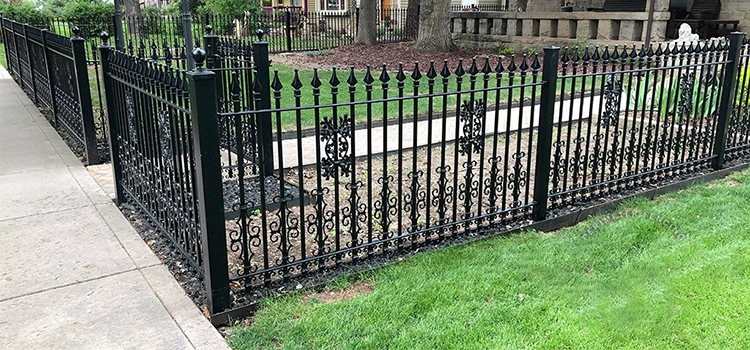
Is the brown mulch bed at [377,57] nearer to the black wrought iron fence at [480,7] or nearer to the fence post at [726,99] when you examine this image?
the fence post at [726,99]

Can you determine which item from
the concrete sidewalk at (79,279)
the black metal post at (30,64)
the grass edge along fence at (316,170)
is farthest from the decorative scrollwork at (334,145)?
the black metal post at (30,64)

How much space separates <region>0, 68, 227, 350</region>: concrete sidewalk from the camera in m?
3.32

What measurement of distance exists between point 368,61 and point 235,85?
13740 millimetres

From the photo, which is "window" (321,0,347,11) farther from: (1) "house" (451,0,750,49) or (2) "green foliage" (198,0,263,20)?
(1) "house" (451,0,750,49)

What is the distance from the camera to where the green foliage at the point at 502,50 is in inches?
719

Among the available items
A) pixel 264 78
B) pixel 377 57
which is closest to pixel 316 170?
pixel 264 78

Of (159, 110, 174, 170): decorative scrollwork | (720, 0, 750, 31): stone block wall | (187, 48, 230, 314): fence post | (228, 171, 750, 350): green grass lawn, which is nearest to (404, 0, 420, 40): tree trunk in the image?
(720, 0, 750, 31): stone block wall

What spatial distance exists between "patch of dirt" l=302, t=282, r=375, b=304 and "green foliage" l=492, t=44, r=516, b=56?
605 inches

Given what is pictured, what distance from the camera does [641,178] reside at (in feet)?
19.4

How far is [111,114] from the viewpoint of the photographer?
5121 millimetres

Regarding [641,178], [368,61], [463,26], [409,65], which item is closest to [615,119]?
[641,178]

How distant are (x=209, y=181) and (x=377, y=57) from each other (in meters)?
15.2

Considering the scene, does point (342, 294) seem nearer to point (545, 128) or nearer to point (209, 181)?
point (209, 181)

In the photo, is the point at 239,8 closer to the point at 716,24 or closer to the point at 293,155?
the point at 716,24
